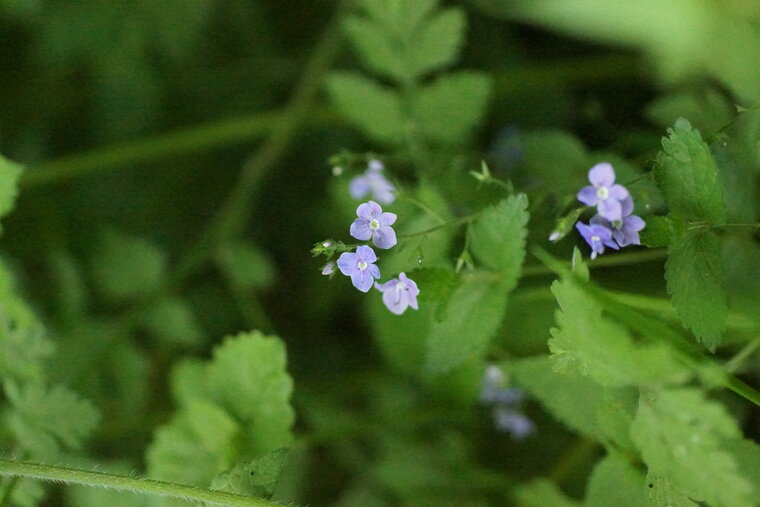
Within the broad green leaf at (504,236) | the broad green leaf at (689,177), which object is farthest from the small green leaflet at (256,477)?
the broad green leaf at (689,177)

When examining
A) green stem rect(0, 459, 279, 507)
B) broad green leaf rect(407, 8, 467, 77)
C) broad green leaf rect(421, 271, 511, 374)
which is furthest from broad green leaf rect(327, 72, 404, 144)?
green stem rect(0, 459, 279, 507)

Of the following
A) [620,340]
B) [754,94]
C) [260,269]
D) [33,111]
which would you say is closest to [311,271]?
[260,269]

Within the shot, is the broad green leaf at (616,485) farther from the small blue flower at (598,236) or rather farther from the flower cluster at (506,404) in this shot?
the flower cluster at (506,404)

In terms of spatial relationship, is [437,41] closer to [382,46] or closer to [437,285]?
[382,46]

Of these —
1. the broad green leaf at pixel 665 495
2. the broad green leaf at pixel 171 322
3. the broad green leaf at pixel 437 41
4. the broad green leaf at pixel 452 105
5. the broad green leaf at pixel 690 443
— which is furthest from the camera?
the broad green leaf at pixel 171 322

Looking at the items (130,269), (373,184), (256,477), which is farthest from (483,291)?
(130,269)

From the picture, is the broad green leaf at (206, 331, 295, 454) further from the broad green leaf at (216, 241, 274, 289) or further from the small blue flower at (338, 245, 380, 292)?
the broad green leaf at (216, 241, 274, 289)

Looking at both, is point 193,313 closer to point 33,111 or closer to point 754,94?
point 33,111
